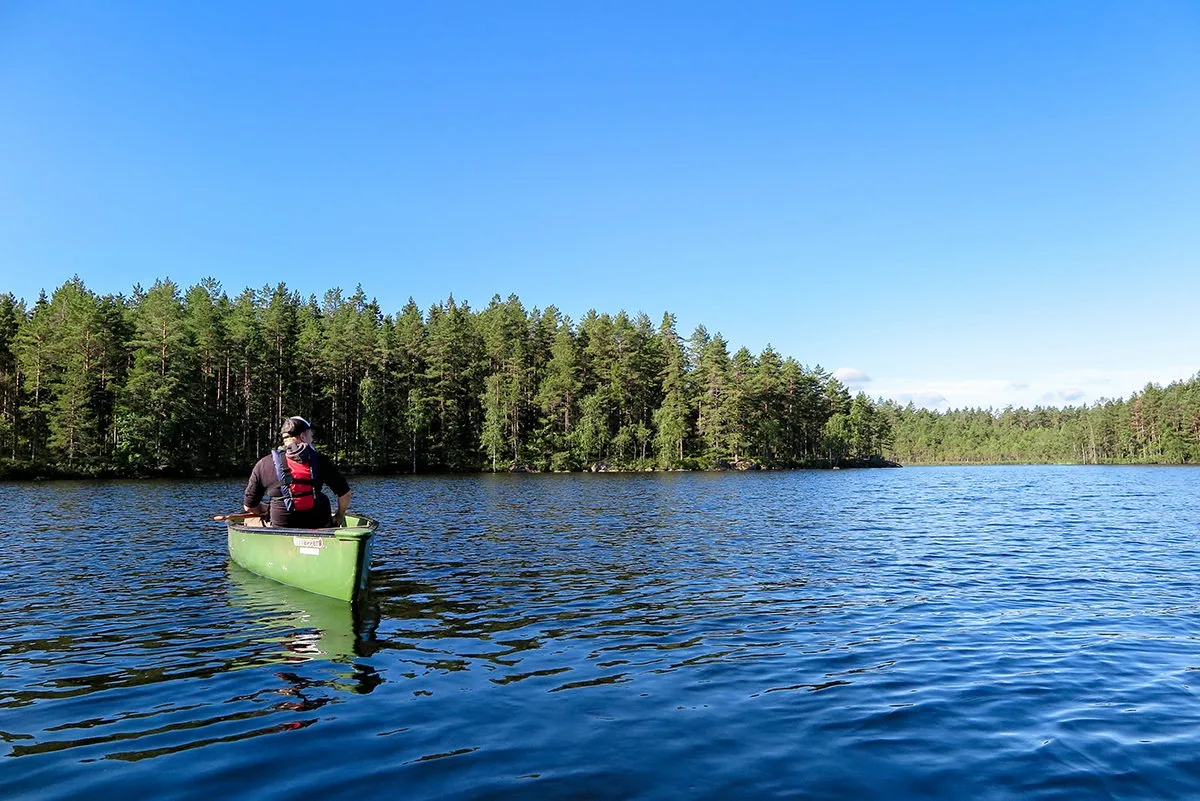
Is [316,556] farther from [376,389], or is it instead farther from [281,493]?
[376,389]

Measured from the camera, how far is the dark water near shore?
5984 millimetres

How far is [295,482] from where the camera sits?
1342 centimetres

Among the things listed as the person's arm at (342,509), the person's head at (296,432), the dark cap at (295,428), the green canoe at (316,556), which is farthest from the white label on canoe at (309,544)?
the dark cap at (295,428)

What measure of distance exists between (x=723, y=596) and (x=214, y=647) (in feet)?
28.0

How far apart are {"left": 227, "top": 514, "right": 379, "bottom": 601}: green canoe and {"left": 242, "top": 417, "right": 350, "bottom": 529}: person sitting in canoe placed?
461 millimetres

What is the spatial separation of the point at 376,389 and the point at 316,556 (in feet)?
262

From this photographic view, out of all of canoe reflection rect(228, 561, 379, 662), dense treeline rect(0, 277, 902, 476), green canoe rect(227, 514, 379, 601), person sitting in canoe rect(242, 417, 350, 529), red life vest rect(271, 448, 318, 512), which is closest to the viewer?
canoe reflection rect(228, 561, 379, 662)

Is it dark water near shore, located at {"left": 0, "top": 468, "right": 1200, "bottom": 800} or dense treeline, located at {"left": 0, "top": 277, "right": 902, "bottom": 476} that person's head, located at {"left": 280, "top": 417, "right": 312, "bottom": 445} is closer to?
dark water near shore, located at {"left": 0, "top": 468, "right": 1200, "bottom": 800}

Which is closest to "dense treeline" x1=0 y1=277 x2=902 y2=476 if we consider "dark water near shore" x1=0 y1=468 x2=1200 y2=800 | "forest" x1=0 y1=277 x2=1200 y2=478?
"forest" x1=0 y1=277 x2=1200 y2=478

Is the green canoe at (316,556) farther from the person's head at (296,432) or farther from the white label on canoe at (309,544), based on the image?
the person's head at (296,432)

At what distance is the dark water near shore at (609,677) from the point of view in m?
5.98

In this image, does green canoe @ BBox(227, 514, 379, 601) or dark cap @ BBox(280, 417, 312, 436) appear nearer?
green canoe @ BBox(227, 514, 379, 601)

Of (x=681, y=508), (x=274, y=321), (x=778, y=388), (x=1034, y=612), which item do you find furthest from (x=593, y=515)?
(x=778, y=388)

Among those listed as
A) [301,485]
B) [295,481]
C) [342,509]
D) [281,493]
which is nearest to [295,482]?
[295,481]
